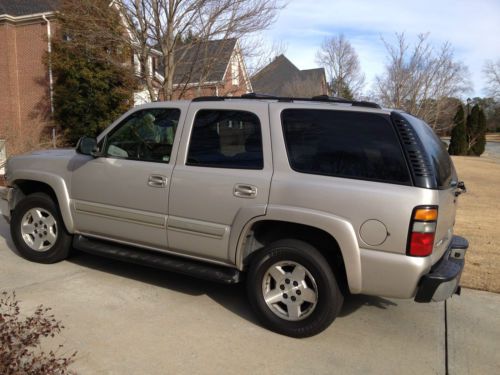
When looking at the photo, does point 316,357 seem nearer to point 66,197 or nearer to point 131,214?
point 131,214

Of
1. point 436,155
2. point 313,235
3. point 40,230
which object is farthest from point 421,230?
point 40,230

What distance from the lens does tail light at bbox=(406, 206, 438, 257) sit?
332cm

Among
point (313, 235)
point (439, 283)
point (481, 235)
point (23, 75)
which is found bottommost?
point (481, 235)

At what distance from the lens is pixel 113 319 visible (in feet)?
13.1

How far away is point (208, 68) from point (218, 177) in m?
7.08

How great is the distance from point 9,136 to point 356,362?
41.5ft

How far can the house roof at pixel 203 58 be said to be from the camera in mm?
10371

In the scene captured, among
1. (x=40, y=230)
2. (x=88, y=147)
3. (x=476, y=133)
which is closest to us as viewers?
(x=88, y=147)

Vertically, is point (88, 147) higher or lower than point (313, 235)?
higher

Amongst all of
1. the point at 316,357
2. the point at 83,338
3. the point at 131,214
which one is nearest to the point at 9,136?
the point at 131,214

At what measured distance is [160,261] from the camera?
4445 millimetres

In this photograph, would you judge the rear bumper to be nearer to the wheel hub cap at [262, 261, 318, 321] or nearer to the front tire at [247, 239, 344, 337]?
the front tire at [247, 239, 344, 337]

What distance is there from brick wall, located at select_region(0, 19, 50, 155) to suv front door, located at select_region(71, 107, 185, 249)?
17.4 metres

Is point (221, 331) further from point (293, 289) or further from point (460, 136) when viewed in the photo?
point (460, 136)
